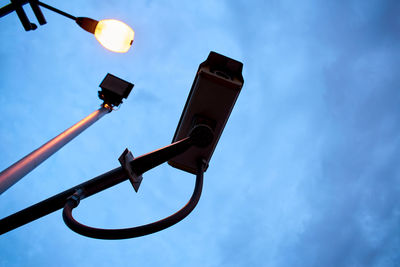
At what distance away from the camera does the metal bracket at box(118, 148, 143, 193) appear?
1710 mm

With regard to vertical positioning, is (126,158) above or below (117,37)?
below

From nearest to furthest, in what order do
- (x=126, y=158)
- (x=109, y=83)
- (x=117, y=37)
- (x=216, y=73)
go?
(x=126, y=158) → (x=216, y=73) → (x=117, y=37) → (x=109, y=83)

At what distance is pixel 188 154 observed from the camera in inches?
96.0

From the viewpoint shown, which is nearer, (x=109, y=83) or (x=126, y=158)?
(x=126, y=158)

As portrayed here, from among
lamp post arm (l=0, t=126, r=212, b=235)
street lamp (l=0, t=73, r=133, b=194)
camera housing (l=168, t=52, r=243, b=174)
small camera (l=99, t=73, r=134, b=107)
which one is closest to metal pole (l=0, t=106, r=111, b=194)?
street lamp (l=0, t=73, r=133, b=194)

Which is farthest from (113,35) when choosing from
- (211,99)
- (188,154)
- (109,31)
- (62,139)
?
(188,154)

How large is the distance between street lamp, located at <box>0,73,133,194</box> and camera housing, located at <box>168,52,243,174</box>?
135 centimetres

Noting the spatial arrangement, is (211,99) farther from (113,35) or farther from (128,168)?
(113,35)

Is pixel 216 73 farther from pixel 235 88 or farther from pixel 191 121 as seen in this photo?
pixel 191 121

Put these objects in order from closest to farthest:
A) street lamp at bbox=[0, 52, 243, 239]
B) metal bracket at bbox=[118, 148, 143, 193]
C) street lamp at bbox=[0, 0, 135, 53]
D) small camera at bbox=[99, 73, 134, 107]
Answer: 1. street lamp at bbox=[0, 52, 243, 239]
2. metal bracket at bbox=[118, 148, 143, 193]
3. street lamp at bbox=[0, 0, 135, 53]
4. small camera at bbox=[99, 73, 134, 107]

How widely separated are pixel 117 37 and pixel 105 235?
294 cm

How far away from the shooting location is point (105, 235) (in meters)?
1.45

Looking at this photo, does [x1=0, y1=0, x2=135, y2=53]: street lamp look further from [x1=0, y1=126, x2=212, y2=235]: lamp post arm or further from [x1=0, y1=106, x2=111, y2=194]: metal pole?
[x1=0, y1=126, x2=212, y2=235]: lamp post arm

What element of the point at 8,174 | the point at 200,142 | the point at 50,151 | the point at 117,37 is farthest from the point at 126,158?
the point at 117,37
